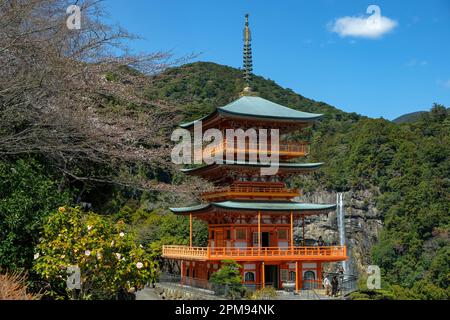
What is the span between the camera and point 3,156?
11844 millimetres

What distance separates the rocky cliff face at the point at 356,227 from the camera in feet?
185

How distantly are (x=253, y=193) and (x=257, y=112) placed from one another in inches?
146

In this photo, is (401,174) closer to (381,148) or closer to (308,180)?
(381,148)

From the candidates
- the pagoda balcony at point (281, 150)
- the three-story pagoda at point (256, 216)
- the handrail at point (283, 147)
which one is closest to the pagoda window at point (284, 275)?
the three-story pagoda at point (256, 216)

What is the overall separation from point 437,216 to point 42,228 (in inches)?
1845

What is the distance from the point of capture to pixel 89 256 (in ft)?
34.6

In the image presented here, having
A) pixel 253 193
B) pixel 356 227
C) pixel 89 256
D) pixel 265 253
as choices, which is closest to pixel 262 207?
pixel 253 193

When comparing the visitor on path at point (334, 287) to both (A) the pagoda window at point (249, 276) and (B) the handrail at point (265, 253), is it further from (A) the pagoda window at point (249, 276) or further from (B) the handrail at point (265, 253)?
(A) the pagoda window at point (249, 276)

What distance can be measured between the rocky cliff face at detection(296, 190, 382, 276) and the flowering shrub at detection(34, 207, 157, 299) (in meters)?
45.4

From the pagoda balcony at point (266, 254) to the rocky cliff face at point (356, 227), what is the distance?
30965 mm

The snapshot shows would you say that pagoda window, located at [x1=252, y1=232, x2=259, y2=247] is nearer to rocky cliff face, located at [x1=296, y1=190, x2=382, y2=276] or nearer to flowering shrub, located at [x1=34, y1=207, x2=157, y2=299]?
flowering shrub, located at [x1=34, y1=207, x2=157, y2=299]

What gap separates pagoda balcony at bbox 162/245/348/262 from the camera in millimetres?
23172

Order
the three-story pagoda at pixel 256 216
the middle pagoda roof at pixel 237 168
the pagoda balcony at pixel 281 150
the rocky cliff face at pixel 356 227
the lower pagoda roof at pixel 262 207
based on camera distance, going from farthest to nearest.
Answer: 1. the rocky cliff face at pixel 356 227
2. the pagoda balcony at pixel 281 150
3. the middle pagoda roof at pixel 237 168
4. the three-story pagoda at pixel 256 216
5. the lower pagoda roof at pixel 262 207

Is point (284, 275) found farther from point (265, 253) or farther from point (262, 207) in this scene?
point (262, 207)
